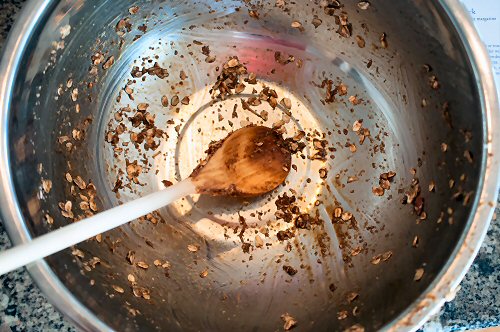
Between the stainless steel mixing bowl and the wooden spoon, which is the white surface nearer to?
the stainless steel mixing bowl

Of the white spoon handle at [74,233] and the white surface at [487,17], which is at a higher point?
the white spoon handle at [74,233]

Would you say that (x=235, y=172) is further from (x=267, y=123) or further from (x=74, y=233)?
(x=74, y=233)

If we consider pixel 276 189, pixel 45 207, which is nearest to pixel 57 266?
pixel 45 207

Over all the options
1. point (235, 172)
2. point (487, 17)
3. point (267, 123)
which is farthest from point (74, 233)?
point (487, 17)

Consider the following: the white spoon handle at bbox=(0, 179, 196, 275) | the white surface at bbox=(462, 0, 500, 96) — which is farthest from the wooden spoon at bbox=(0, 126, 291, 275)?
the white surface at bbox=(462, 0, 500, 96)

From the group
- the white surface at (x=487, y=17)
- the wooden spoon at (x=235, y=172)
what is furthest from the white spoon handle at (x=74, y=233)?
the white surface at (x=487, y=17)

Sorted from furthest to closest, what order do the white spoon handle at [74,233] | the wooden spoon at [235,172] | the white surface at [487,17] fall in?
the white surface at [487,17] < the wooden spoon at [235,172] < the white spoon handle at [74,233]

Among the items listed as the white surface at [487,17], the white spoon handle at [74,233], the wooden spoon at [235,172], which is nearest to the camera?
the white spoon handle at [74,233]

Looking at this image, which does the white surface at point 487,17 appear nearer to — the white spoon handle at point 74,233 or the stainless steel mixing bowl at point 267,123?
the stainless steel mixing bowl at point 267,123
